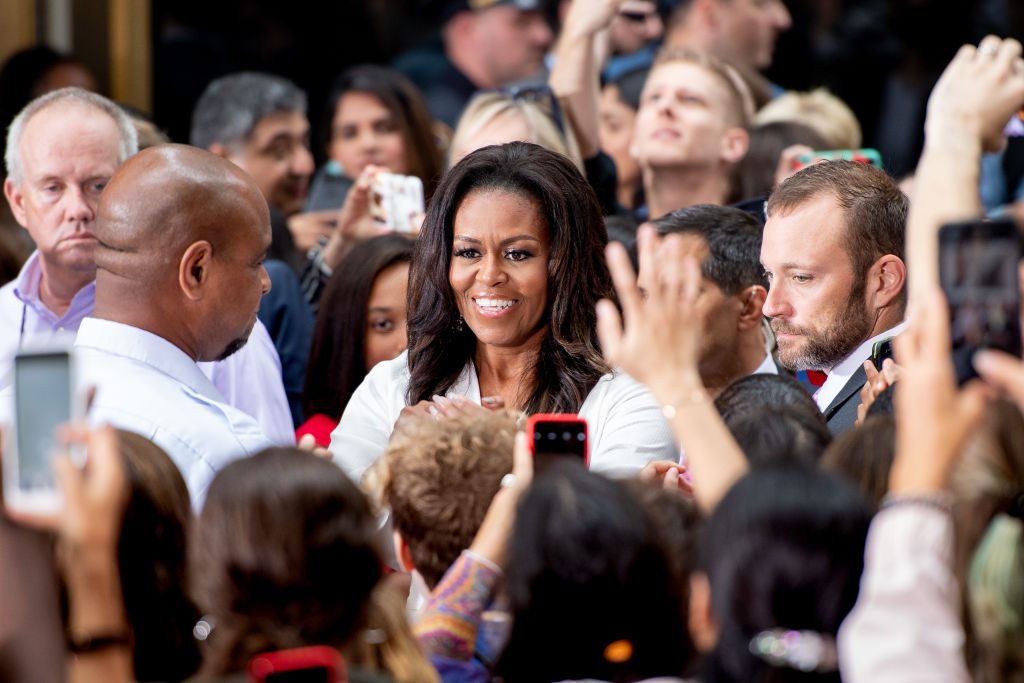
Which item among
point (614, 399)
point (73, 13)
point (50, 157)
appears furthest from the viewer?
point (73, 13)

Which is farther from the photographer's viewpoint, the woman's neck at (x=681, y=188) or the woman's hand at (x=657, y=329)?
the woman's neck at (x=681, y=188)

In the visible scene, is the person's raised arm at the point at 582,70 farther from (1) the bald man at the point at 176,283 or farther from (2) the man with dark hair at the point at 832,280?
(1) the bald man at the point at 176,283

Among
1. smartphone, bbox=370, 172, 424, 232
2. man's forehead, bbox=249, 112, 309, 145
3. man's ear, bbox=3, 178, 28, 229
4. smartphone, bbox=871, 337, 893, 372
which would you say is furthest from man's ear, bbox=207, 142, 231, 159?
smartphone, bbox=871, 337, 893, 372

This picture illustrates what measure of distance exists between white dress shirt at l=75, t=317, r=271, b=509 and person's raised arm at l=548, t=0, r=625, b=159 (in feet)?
6.88

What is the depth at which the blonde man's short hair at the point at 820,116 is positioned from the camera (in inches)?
234

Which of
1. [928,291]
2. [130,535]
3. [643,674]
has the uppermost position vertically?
[928,291]

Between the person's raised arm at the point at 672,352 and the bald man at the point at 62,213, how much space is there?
1.94 metres

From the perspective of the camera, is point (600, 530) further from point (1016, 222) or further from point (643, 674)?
point (1016, 222)

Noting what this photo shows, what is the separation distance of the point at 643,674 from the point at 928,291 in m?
0.71

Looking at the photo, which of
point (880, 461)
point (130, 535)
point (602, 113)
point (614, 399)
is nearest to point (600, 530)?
point (880, 461)

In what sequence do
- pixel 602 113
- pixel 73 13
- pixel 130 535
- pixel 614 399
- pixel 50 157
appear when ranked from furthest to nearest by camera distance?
pixel 73 13 → pixel 602 113 → pixel 50 157 → pixel 614 399 → pixel 130 535

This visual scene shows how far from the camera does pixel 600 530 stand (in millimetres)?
2361

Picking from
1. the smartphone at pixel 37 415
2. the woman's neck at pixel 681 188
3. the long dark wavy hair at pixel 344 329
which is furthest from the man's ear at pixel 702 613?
the woman's neck at pixel 681 188

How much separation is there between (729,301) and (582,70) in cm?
126
